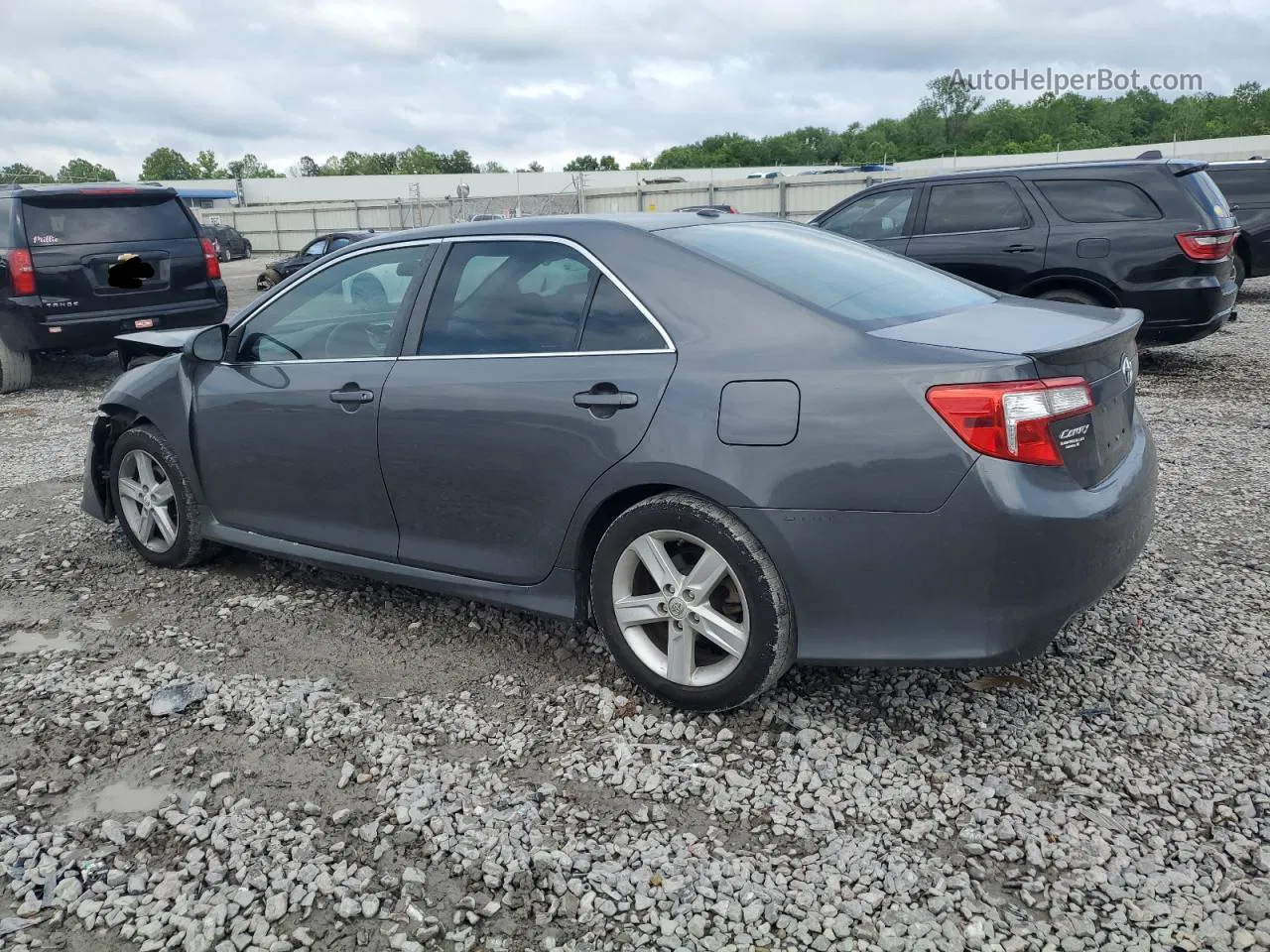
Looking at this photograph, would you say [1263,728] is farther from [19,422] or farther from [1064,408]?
[19,422]

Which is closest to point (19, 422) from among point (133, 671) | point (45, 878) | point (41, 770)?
point (133, 671)

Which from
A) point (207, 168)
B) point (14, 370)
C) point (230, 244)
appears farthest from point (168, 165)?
point (14, 370)

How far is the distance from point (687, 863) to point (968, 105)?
420 feet

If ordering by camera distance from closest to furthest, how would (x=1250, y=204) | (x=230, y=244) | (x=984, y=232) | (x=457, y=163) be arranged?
(x=984, y=232), (x=1250, y=204), (x=230, y=244), (x=457, y=163)

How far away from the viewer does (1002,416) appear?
2752 millimetres

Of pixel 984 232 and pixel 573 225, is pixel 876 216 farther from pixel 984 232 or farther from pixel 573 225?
pixel 573 225

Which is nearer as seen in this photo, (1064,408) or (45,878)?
(45,878)

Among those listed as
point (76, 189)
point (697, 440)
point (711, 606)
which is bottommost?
point (711, 606)

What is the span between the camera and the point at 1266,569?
439 cm

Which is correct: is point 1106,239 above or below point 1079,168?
below

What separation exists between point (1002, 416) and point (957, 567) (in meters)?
0.42

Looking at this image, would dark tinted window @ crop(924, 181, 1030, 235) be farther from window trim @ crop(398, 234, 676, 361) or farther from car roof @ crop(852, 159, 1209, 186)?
window trim @ crop(398, 234, 676, 361)

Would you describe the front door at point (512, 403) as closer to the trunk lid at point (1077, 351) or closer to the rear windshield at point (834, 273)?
the rear windshield at point (834, 273)


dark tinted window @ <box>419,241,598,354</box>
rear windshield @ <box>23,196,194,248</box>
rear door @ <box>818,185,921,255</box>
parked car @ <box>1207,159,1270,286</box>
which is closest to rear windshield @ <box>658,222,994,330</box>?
dark tinted window @ <box>419,241,598,354</box>
